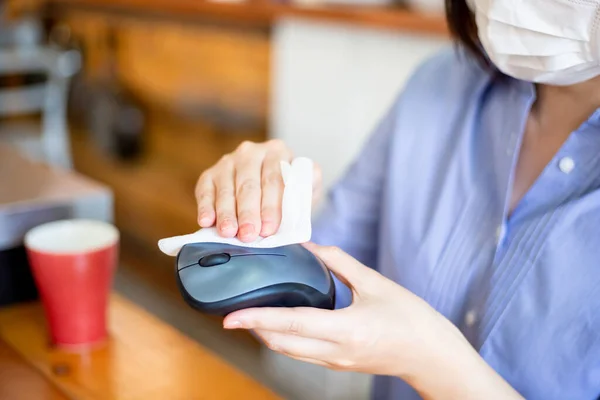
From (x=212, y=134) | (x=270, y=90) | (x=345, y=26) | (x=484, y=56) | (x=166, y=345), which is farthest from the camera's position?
(x=212, y=134)

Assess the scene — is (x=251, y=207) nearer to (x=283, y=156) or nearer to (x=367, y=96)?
(x=283, y=156)

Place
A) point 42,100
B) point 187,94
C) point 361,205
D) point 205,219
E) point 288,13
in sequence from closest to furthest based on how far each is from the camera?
point 205,219 → point 361,205 → point 288,13 → point 187,94 → point 42,100

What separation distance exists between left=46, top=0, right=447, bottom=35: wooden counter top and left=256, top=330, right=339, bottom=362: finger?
0.88 m

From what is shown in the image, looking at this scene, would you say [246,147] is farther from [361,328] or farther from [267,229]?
[361,328]

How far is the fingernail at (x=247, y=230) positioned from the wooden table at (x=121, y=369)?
0.14 meters

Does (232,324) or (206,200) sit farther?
(206,200)

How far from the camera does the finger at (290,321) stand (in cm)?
43

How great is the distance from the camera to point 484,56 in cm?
73

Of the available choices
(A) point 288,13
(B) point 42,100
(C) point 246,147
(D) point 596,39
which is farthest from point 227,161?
(B) point 42,100

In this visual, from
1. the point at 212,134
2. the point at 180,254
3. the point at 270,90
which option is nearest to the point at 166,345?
the point at 180,254

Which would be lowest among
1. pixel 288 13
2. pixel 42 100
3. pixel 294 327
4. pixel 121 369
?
pixel 42 100

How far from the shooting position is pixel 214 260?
0.47 m

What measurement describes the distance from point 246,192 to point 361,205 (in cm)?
26

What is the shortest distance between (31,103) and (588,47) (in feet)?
8.39
